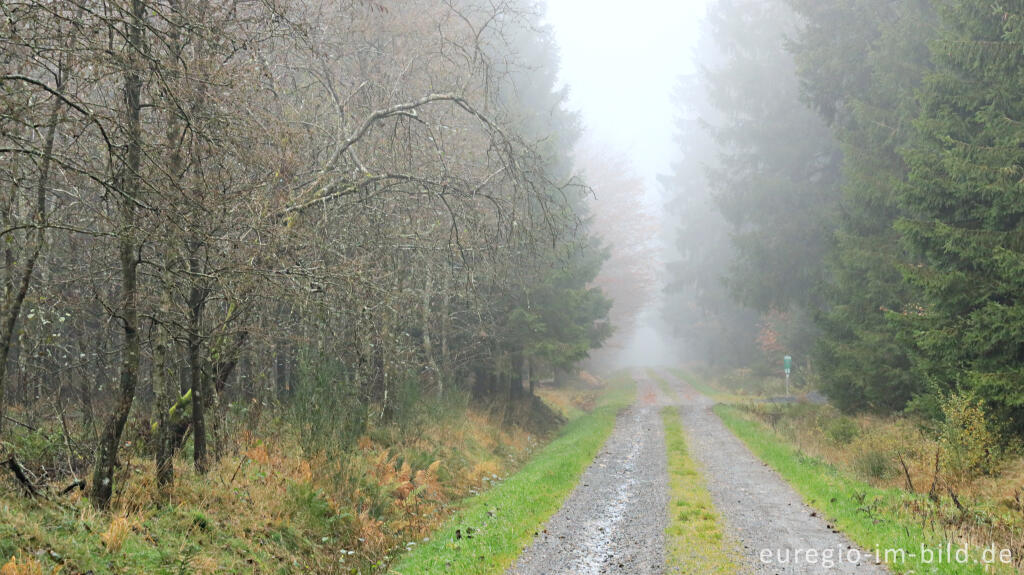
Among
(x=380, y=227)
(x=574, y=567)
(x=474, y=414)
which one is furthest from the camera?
(x=474, y=414)

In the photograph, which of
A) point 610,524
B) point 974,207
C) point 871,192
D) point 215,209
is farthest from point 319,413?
point 871,192

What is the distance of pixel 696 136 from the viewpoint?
5266cm

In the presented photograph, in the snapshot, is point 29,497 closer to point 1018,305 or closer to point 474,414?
point 474,414

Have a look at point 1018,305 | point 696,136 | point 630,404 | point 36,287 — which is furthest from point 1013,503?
point 696,136

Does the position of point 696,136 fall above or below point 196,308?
above

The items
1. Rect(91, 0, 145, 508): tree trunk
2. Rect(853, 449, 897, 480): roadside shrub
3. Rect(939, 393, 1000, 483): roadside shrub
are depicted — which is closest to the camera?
Rect(91, 0, 145, 508): tree trunk

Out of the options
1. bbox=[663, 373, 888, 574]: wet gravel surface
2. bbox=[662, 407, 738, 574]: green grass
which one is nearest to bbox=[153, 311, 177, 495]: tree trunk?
bbox=[662, 407, 738, 574]: green grass

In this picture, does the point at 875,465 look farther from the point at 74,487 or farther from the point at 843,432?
the point at 74,487

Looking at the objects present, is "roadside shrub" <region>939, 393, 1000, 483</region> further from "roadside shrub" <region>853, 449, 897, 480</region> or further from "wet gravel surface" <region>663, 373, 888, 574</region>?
"wet gravel surface" <region>663, 373, 888, 574</region>

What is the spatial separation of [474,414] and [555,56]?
16.7 metres

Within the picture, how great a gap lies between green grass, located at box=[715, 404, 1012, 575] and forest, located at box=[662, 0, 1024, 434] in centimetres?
233

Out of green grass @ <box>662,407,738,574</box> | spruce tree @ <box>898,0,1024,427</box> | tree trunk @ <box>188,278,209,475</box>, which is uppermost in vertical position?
spruce tree @ <box>898,0,1024,427</box>

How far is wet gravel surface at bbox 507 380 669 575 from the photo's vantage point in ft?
21.0

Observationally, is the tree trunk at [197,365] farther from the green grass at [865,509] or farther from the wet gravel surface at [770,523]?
the green grass at [865,509]
